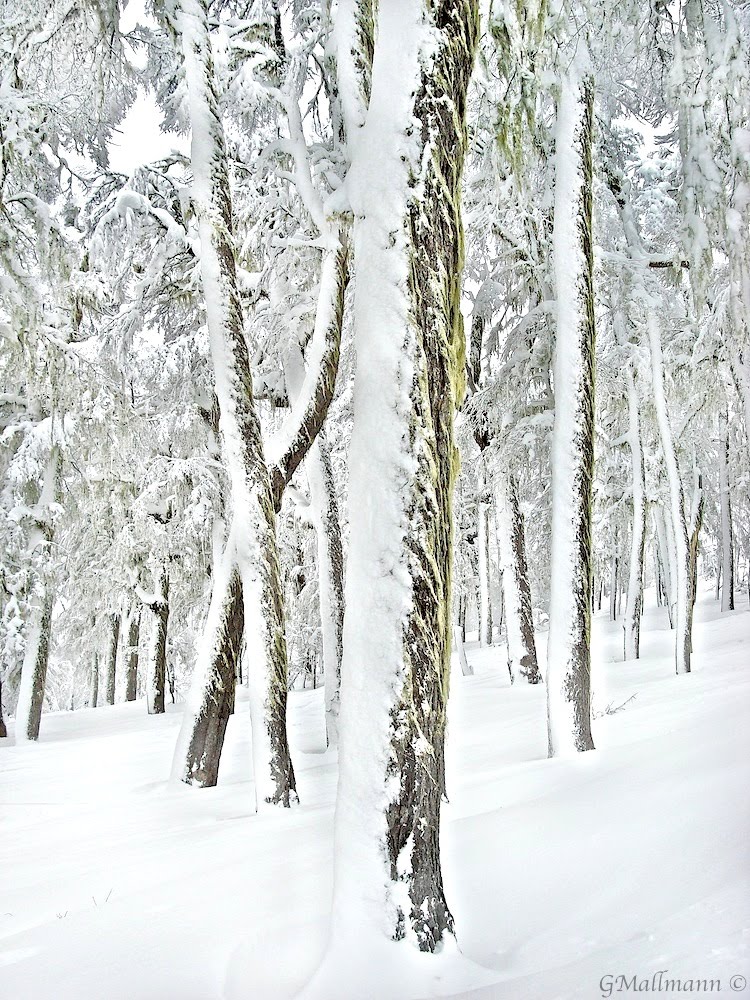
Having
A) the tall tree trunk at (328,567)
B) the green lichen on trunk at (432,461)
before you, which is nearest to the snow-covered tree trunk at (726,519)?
the tall tree trunk at (328,567)

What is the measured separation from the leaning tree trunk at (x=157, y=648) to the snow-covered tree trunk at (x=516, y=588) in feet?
28.6

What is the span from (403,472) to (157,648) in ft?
58.1

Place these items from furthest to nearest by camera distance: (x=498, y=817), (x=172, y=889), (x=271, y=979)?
(x=498, y=817) < (x=172, y=889) < (x=271, y=979)

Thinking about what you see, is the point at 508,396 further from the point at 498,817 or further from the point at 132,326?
the point at 498,817

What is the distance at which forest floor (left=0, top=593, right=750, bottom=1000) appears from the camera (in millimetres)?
2842

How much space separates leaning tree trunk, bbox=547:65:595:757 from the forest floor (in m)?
0.62

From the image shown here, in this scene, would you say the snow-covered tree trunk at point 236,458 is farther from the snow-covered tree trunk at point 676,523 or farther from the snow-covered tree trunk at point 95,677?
the snow-covered tree trunk at point 95,677

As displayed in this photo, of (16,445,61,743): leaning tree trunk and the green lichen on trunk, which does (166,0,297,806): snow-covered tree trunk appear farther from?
(16,445,61,743): leaning tree trunk

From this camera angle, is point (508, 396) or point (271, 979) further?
point (508, 396)

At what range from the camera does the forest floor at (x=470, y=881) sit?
2842 millimetres

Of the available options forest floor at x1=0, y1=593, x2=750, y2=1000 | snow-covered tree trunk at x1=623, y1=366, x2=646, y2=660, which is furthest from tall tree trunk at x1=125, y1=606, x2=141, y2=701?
snow-covered tree trunk at x1=623, y1=366, x2=646, y2=660

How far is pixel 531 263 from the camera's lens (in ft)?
37.2

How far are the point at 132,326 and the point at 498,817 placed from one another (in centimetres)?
792

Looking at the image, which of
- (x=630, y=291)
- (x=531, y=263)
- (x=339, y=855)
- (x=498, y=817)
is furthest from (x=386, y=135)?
(x=630, y=291)
